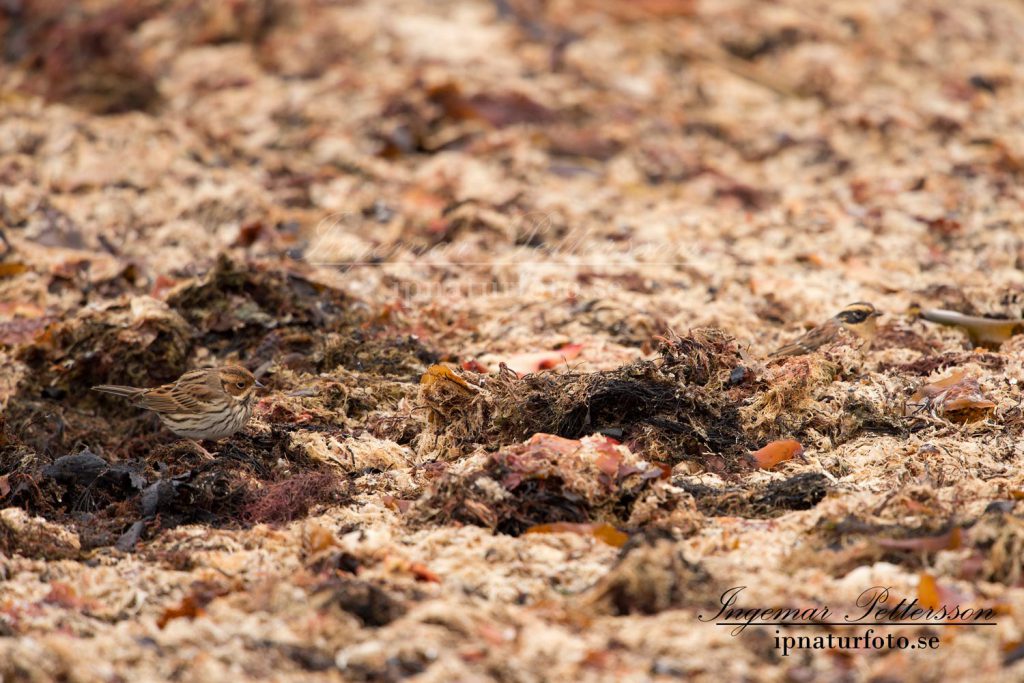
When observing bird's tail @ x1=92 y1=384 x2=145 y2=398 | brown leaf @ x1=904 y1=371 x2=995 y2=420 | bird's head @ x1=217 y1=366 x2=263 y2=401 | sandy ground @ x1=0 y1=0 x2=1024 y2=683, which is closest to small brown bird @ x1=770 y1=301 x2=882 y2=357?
sandy ground @ x1=0 y1=0 x2=1024 y2=683

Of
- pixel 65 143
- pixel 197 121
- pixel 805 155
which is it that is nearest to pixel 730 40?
pixel 805 155

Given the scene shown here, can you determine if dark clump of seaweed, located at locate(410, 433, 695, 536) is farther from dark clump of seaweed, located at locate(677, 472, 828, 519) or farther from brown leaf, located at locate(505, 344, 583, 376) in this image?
brown leaf, located at locate(505, 344, 583, 376)

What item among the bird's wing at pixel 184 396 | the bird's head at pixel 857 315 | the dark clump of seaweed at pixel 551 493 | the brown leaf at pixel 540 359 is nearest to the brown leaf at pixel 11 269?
the bird's wing at pixel 184 396

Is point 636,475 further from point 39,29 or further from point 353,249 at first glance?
point 39,29

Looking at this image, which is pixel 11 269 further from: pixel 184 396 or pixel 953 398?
pixel 953 398

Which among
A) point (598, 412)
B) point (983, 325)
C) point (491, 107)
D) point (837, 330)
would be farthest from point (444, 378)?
point (491, 107)
